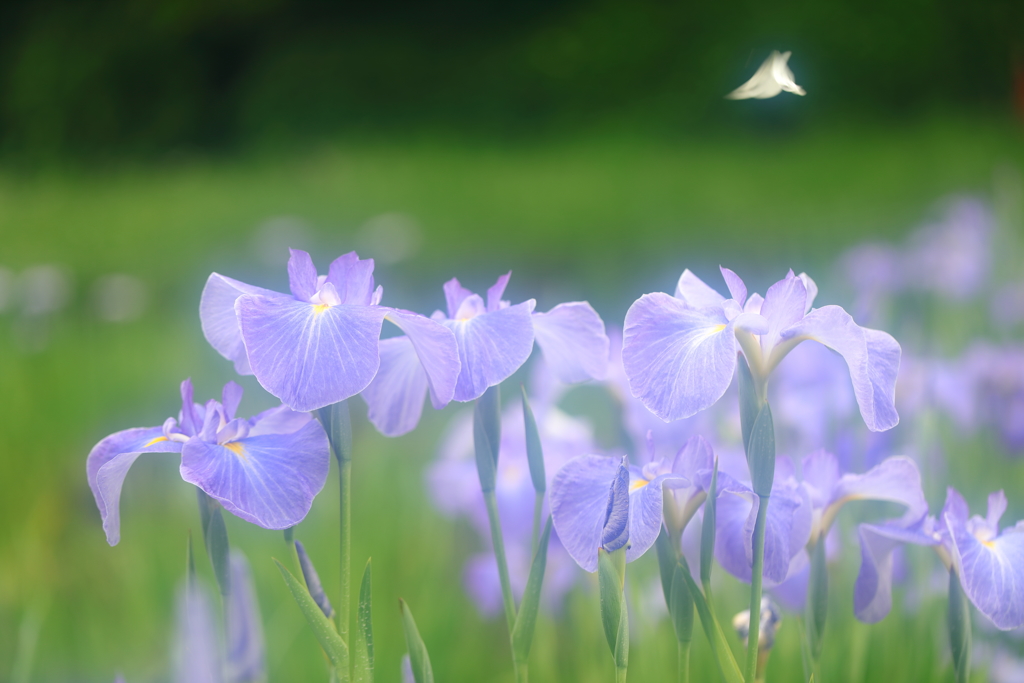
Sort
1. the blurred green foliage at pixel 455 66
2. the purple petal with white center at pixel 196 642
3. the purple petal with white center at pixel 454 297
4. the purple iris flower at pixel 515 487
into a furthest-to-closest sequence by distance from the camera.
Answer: the blurred green foliage at pixel 455 66, the purple iris flower at pixel 515 487, the purple petal with white center at pixel 454 297, the purple petal with white center at pixel 196 642

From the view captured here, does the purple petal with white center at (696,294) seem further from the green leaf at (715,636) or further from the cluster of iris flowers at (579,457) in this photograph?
the green leaf at (715,636)

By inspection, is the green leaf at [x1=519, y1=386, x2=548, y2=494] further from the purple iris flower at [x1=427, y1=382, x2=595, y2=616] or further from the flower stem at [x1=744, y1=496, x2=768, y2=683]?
the purple iris flower at [x1=427, y1=382, x2=595, y2=616]

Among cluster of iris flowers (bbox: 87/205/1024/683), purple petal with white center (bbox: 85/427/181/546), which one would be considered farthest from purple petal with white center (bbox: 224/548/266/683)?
purple petal with white center (bbox: 85/427/181/546)

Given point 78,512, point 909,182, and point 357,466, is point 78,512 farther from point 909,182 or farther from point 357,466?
point 909,182

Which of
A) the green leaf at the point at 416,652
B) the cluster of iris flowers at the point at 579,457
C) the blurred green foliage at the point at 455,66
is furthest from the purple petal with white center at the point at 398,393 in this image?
the blurred green foliage at the point at 455,66

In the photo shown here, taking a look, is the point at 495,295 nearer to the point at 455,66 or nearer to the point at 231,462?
the point at 231,462

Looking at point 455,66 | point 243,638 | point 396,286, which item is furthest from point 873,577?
point 455,66
